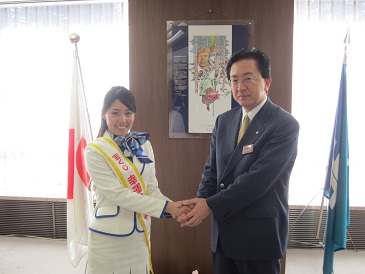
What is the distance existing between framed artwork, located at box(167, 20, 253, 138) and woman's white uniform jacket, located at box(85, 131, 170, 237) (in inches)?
35.2

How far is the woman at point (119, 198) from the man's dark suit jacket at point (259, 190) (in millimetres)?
323

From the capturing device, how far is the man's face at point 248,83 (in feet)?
4.71

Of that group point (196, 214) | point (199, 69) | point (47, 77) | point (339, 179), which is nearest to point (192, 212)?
point (196, 214)

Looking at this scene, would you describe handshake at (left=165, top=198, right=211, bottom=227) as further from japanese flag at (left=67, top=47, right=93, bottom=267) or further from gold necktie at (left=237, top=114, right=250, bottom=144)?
japanese flag at (left=67, top=47, right=93, bottom=267)

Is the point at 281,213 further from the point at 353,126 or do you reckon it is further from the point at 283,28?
the point at 353,126


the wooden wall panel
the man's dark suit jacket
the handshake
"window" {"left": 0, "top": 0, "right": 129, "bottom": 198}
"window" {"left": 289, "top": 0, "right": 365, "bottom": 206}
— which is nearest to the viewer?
the man's dark suit jacket

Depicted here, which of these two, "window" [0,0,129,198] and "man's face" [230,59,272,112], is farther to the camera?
"window" [0,0,129,198]

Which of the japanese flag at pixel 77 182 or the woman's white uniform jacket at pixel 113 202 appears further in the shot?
the japanese flag at pixel 77 182

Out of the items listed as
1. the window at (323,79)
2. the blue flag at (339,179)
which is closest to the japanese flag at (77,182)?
the blue flag at (339,179)

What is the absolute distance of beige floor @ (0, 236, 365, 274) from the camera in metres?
2.62

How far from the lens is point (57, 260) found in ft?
9.20

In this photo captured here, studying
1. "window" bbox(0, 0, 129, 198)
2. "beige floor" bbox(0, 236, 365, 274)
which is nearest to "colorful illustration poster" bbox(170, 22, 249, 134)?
"window" bbox(0, 0, 129, 198)

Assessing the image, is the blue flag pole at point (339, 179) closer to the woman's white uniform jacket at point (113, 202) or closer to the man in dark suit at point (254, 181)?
the man in dark suit at point (254, 181)

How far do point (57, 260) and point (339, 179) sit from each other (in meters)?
2.66
